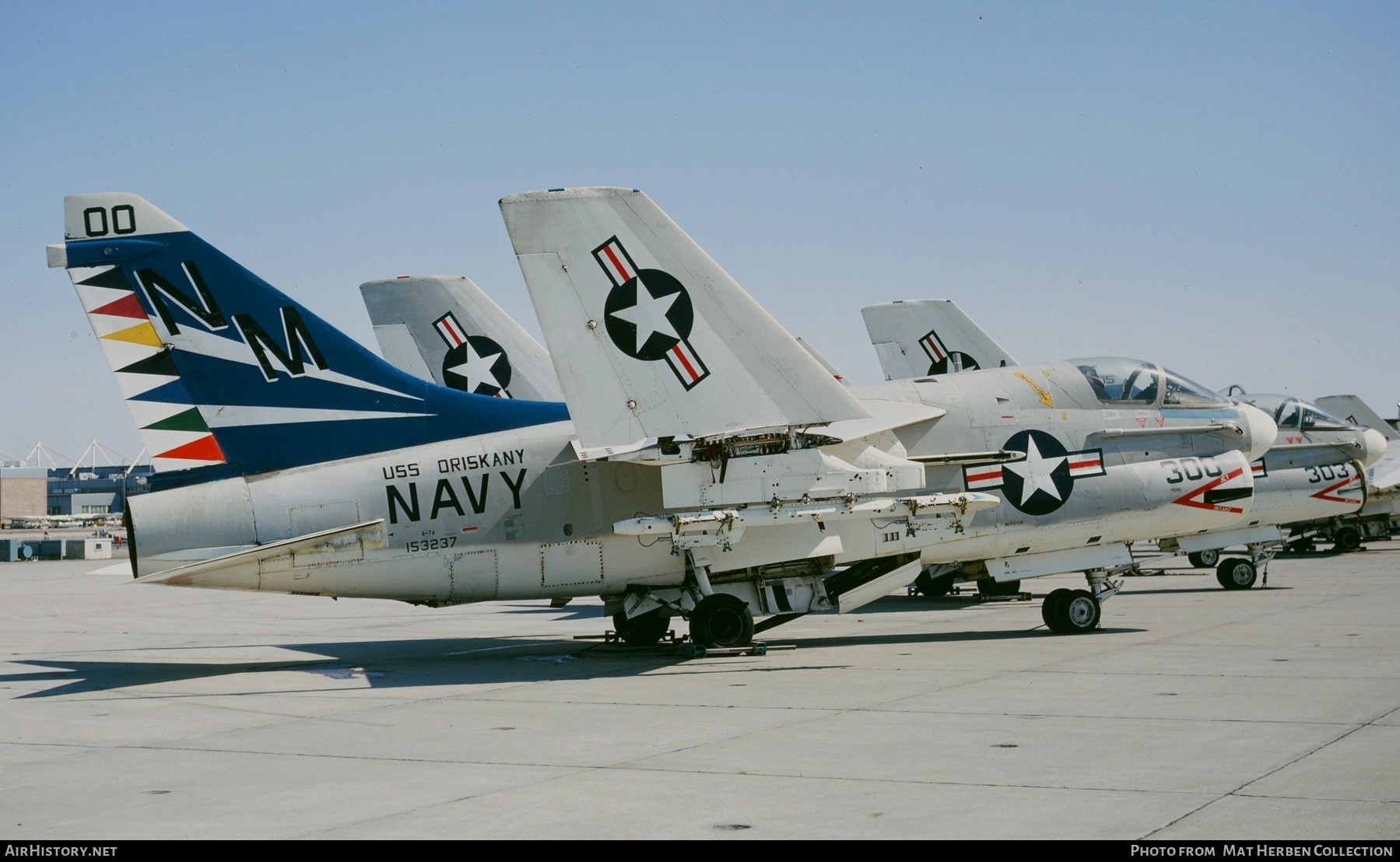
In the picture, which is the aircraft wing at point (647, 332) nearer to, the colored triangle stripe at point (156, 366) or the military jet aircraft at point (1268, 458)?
the colored triangle stripe at point (156, 366)

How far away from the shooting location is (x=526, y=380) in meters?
23.3

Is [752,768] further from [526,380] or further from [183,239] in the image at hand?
[526,380]

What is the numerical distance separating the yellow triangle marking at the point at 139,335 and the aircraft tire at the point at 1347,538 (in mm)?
34310

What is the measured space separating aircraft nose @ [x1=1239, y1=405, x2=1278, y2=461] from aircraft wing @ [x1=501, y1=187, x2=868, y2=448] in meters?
7.07


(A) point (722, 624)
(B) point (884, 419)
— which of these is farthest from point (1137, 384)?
(A) point (722, 624)

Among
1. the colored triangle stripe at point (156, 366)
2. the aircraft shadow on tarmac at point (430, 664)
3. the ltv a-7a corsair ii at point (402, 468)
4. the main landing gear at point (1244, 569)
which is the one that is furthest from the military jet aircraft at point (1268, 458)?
the colored triangle stripe at point (156, 366)

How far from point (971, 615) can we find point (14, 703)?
14.3m

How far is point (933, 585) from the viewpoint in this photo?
2550 centimetres

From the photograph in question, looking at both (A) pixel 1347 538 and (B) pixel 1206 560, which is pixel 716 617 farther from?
(A) pixel 1347 538

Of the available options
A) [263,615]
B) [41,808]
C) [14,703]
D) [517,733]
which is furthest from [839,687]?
[263,615]

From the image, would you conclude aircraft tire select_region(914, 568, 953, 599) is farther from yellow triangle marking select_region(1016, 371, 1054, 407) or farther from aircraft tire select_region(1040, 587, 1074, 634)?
yellow triangle marking select_region(1016, 371, 1054, 407)

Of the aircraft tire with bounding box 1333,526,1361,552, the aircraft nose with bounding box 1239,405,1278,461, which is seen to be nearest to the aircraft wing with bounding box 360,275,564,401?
the aircraft nose with bounding box 1239,405,1278,461

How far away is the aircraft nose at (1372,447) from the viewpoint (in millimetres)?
26609

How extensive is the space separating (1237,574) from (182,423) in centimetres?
1995
